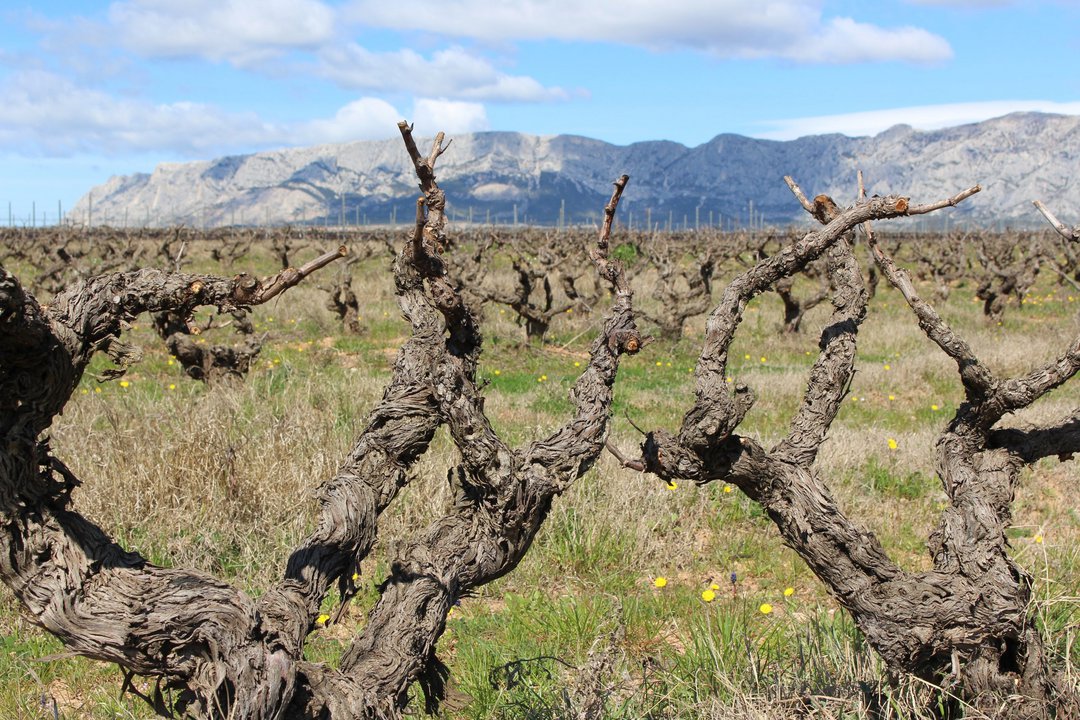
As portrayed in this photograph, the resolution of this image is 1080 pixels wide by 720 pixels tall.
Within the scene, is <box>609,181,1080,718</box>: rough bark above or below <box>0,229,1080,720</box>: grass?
above

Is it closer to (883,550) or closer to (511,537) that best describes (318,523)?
(511,537)

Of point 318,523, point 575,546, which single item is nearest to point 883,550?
point 318,523

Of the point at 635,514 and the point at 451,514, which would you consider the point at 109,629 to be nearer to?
the point at 451,514

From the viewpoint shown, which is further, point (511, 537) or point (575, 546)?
point (575, 546)

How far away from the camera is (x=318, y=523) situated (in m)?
2.56

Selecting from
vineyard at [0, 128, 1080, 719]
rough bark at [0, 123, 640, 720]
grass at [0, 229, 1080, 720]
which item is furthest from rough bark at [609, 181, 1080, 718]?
rough bark at [0, 123, 640, 720]

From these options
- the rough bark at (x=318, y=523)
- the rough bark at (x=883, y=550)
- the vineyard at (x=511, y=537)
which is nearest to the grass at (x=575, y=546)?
the vineyard at (x=511, y=537)

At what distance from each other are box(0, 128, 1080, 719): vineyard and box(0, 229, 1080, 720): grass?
0.02 m

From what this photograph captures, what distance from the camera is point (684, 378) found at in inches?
477

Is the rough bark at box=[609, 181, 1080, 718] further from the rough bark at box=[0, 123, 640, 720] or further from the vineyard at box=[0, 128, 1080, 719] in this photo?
the rough bark at box=[0, 123, 640, 720]

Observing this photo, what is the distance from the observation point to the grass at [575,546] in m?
3.54

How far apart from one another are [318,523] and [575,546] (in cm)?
298

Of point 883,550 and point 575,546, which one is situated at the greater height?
point 883,550

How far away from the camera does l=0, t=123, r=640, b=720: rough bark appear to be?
2225mm
